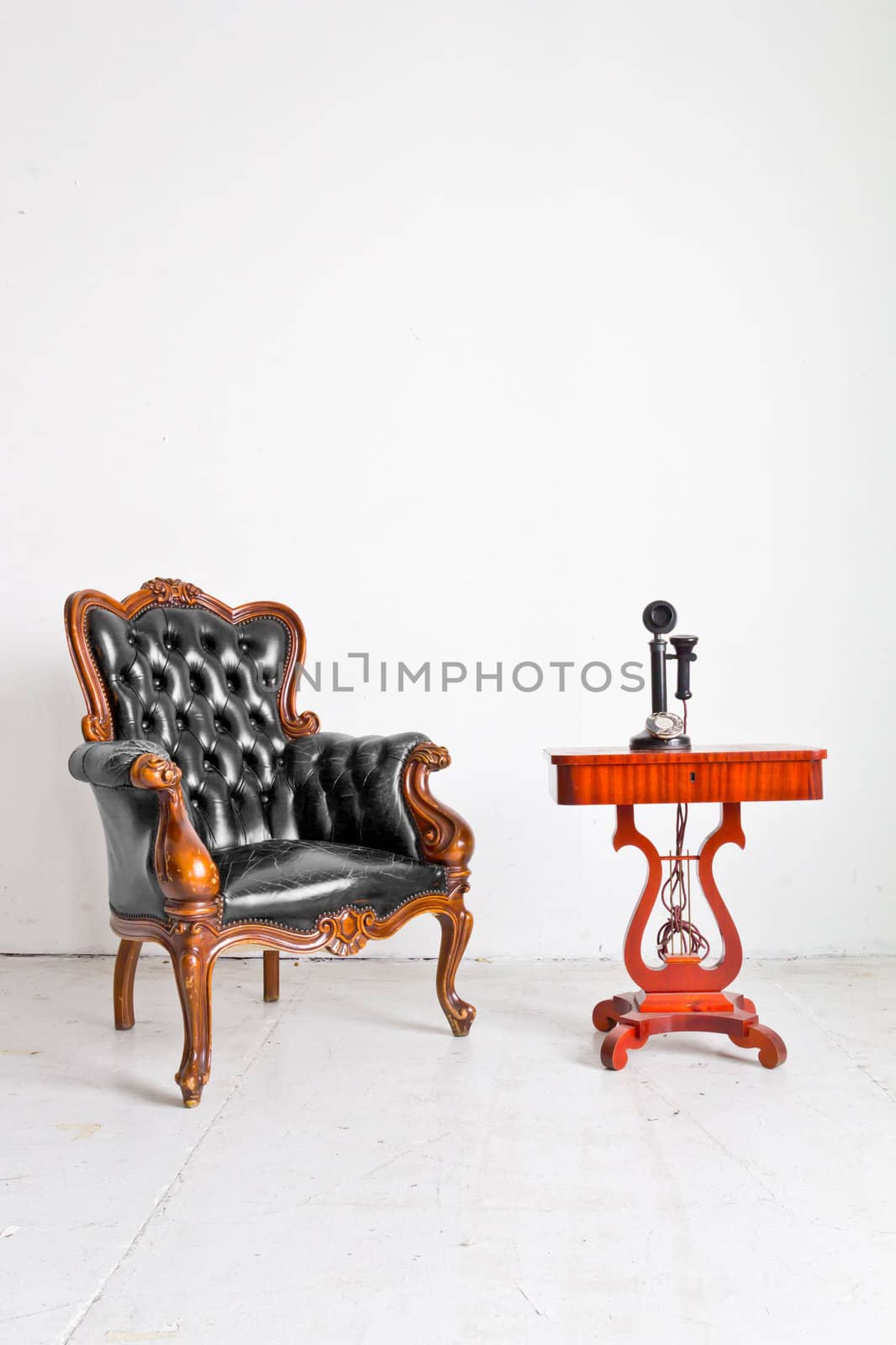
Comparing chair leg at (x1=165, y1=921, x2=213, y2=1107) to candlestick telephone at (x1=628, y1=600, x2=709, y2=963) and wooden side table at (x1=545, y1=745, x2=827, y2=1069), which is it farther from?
candlestick telephone at (x1=628, y1=600, x2=709, y2=963)

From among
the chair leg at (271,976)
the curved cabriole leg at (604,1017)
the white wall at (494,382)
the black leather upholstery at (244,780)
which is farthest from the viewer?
the white wall at (494,382)

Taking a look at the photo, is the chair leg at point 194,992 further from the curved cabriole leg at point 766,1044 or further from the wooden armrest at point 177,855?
the curved cabriole leg at point 766,1044

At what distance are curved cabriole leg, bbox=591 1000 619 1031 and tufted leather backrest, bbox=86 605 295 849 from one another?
35.1 inches

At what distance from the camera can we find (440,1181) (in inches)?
70.6

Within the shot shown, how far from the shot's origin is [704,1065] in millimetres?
2383

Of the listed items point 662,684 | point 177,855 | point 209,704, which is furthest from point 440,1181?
point 209,704

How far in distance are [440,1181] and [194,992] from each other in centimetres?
66

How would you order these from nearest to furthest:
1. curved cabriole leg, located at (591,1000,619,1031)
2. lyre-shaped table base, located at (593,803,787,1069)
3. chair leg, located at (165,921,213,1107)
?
chair leg, located at (165,921,213,1107) < lyre-shaped table base, located at (593,803,787,1069) < curved cabriole leg, located at (591,1000,619,1031)

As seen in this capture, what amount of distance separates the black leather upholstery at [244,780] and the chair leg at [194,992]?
9 cm

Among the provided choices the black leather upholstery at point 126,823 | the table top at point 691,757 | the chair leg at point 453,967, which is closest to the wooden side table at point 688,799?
the table top at point 691,757

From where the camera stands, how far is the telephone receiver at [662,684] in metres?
2.49

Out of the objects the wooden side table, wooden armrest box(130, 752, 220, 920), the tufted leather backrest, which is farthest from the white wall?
wooden armrest box(130, 752, 220, 920)

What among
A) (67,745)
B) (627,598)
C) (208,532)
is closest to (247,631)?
(208,532)

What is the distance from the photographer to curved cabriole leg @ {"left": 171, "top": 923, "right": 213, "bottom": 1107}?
2.18 m
